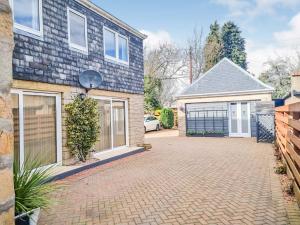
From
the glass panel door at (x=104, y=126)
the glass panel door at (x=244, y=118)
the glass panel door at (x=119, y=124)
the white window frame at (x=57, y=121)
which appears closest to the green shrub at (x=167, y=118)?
the glass panel door at (x=244, y=118)

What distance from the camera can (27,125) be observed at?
25.2 feet

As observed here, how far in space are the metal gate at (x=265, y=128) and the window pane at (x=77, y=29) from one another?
10193 mm

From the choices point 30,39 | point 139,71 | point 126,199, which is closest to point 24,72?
point 30,39

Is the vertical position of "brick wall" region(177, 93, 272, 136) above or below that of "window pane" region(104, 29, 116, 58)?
below

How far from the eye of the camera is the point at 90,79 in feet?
32.4

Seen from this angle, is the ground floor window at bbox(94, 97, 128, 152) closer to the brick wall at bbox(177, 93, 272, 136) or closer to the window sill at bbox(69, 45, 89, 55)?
the window sill at bbox(69, 45, 89, 55)

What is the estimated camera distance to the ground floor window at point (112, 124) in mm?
11258

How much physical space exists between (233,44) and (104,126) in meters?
31.4

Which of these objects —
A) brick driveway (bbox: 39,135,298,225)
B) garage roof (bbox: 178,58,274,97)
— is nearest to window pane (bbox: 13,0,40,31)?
brick driveway (bbox: 39,135,298,225)

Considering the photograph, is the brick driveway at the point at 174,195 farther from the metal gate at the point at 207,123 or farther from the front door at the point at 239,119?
the metal gate at the point at 207,123

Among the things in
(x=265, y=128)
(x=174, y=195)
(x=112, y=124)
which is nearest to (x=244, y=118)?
(x=265, y=128)

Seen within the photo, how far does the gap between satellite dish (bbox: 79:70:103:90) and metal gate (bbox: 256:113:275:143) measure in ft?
30.8

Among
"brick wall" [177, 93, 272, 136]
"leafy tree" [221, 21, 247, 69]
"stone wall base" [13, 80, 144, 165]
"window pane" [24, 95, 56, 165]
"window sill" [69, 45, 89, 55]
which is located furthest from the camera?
"leafy tree" [221, 21, 247, 69]

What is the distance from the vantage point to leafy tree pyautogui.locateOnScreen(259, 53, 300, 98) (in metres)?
36.4
